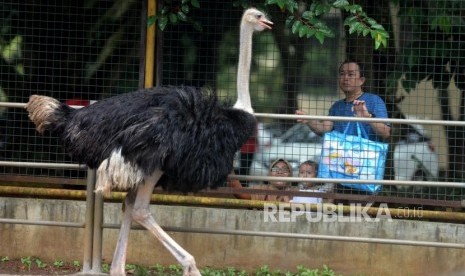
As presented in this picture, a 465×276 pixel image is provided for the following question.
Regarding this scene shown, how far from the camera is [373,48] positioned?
8297 millimetres

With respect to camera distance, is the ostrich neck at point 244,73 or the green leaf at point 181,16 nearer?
the ostrich neck at point 244,73

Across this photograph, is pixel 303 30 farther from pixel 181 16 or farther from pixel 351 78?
pixel 181 16

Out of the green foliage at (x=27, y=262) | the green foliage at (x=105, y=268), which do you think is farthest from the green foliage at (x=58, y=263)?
the green foliage at (x=105, y=268)

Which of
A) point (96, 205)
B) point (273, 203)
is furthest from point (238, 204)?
point (96, 205)

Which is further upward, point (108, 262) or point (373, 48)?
point (373, 48)

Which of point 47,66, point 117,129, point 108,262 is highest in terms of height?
point 47,66

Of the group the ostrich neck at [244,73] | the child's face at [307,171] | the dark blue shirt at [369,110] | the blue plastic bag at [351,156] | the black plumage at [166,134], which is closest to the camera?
the black plumage at [166,134]

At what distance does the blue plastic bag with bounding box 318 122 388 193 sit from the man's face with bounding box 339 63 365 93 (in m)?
0.37

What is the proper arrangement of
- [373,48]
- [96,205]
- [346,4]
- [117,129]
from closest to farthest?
[117,129] < [96,205] < [346,4] < [373,48]

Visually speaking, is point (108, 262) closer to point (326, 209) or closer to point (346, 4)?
point (326, 209)

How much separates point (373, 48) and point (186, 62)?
154cm

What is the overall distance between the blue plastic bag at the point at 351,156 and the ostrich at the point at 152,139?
1.25m

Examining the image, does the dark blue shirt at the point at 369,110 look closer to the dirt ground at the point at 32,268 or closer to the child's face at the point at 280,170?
the child's face at the point at 280,170

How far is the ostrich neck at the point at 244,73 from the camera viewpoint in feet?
22.8
